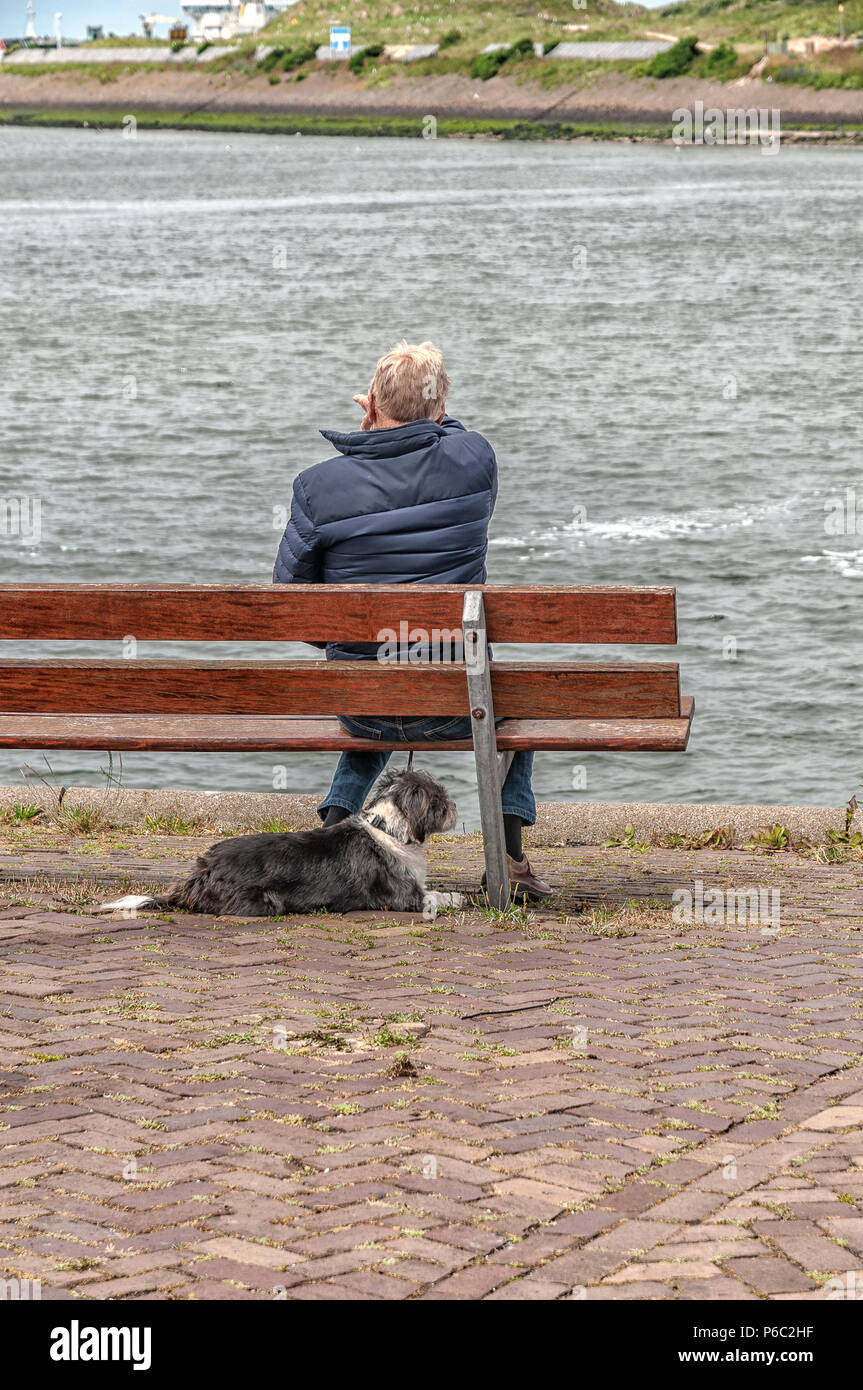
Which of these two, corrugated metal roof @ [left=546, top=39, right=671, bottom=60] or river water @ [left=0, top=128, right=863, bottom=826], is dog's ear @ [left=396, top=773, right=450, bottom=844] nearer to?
river water @ [left=0, top=128, right=863, bottom=826]

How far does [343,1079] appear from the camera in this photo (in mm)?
4398

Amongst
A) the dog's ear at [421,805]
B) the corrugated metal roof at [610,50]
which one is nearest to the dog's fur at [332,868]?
the dog's ear at [421,805]

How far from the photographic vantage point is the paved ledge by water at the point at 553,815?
7863 mm

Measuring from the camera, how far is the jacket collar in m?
5.89

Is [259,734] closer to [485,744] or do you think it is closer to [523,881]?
[485,744]

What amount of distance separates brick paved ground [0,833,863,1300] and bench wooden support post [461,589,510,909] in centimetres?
14

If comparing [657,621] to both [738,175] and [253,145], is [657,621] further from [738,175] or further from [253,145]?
[253,145]

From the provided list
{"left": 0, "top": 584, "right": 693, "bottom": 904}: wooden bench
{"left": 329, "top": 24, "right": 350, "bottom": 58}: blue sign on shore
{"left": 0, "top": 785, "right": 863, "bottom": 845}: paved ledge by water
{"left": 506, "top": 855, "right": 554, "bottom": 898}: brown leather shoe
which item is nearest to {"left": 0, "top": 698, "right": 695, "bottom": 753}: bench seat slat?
{"left": 0, "top": 584, "right": 693, "bottom": 904}: wooden bench

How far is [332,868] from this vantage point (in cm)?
597

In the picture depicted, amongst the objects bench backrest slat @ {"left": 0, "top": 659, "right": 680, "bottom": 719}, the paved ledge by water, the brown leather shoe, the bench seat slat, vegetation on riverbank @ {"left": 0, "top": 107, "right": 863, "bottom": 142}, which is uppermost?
vegetation on riverbank @ {"left": 0, "top": 107, "right": 863, "bottom": 142}

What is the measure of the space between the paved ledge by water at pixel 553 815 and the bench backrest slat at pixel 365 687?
6.69 ft

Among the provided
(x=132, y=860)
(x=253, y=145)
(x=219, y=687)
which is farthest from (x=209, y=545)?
(x=253, y=145)

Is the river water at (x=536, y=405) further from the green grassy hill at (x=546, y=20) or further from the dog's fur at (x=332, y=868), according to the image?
the green grassy hill at (x=546, y=20)

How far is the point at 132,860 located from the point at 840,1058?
331 centimetres
